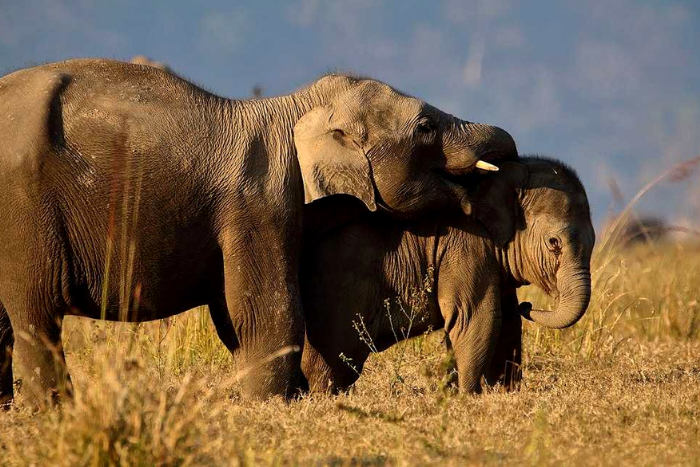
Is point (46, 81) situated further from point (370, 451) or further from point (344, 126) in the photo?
point (370, 451)

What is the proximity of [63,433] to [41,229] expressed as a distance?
103 inches

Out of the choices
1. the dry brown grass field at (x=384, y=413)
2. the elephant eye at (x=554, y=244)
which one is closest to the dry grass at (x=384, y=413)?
the dry brown grass field at (x=384, y=413)

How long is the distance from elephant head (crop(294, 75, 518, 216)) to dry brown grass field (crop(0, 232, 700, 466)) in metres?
1.42

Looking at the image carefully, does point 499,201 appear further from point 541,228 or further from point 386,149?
point 386,149

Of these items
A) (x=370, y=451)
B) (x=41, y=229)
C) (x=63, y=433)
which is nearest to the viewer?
(x=63, y=433)

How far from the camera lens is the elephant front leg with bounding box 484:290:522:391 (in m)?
9.83

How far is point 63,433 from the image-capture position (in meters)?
5.60

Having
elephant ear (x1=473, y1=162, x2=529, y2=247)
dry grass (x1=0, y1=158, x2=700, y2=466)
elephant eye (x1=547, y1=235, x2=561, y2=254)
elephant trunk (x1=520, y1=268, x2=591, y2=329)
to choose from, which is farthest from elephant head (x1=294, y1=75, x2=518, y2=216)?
dry grass (x1=0, y1=158, x2=700, y2=466)

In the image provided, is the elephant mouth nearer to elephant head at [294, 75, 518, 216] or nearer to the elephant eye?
elephant head at [294, 75, 518, 216]

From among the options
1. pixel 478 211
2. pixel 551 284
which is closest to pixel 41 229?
pixel 478 211

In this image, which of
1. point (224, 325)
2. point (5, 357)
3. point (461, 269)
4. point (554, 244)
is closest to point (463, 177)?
point (461, 269)

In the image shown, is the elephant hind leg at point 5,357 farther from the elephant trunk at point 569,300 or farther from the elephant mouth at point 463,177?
the elephant trunk at point 569,300

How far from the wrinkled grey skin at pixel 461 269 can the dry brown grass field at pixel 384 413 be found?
0.38m

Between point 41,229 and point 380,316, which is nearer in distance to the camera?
point 41,229
